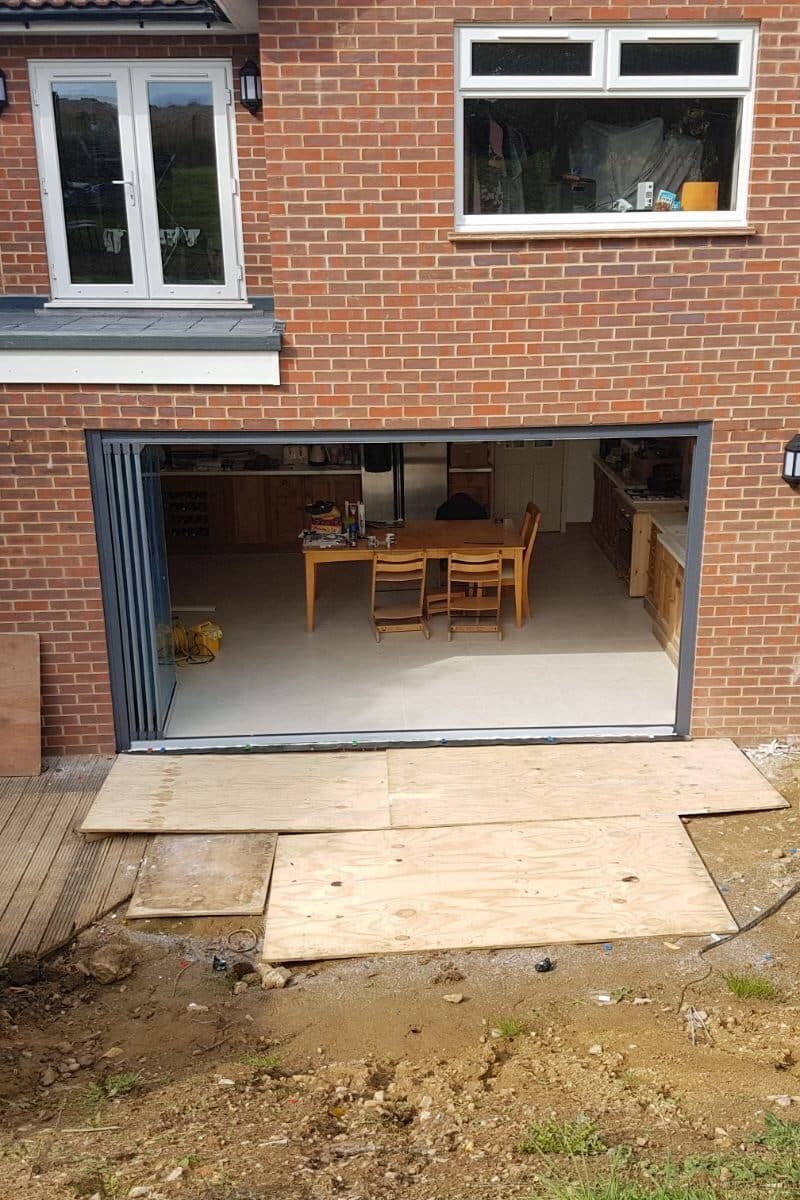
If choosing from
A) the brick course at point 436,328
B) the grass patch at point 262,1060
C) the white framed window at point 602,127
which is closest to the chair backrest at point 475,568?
the brick course at point 436,328

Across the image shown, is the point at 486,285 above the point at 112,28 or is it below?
below

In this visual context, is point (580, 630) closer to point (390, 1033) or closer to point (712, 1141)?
point (390, 1033)

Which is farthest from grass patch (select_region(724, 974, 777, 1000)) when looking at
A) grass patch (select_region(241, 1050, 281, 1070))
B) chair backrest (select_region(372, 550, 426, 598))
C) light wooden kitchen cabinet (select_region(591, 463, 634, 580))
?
light wooden kitchen cabinet (select_region(591, 463, 634, 580))

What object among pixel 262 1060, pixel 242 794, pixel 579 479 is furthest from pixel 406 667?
pixel 579 479

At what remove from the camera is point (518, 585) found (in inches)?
429

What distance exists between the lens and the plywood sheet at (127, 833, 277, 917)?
6746mm

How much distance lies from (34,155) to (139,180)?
0.88 meters

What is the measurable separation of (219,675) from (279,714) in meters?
1.11

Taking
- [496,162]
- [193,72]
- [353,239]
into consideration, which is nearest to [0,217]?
[193,72]

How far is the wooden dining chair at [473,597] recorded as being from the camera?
34.6 ft

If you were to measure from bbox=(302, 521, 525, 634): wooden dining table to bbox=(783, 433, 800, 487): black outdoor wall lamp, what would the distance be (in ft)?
10.6

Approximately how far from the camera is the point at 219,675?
10000mm

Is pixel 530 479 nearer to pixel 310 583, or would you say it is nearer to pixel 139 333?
pixel 310 583

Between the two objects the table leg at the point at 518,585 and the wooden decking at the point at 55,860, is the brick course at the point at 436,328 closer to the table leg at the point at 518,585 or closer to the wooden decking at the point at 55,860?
the wooden decking at the point at 55,860
